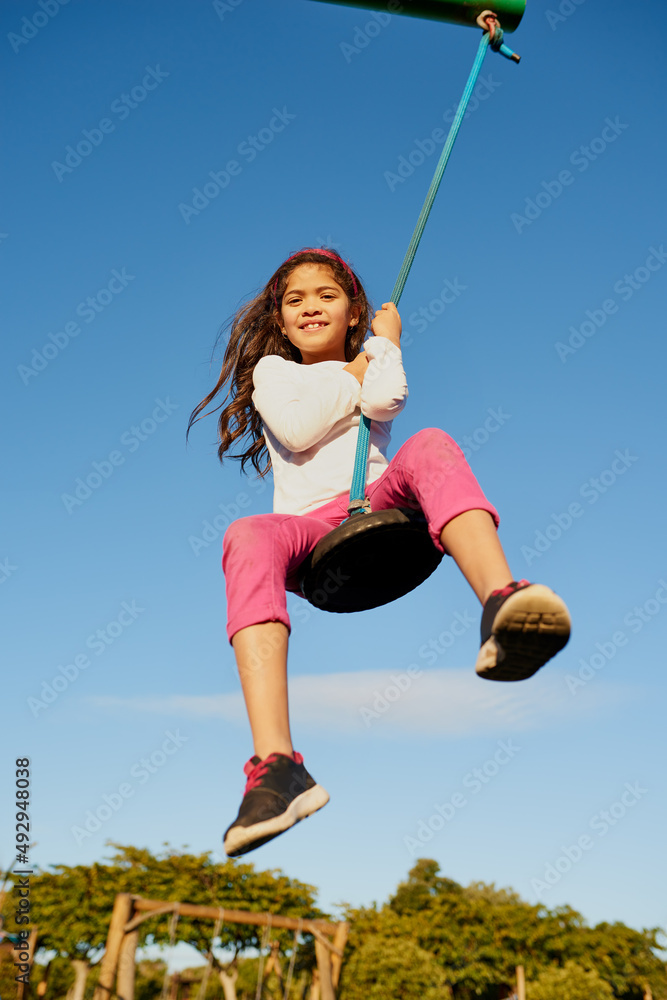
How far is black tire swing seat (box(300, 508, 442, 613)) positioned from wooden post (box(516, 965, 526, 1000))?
2818 centimetres

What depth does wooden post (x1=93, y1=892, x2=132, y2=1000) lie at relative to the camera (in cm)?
824

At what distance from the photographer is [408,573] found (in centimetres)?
268

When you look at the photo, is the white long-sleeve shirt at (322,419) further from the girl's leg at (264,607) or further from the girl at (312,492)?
the girl's leg at (264,607)

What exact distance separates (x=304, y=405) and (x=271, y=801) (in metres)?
1.36

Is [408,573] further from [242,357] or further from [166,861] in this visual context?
[166,861]

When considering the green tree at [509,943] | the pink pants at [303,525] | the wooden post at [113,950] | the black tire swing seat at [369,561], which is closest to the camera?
the pink pants at [303,525]

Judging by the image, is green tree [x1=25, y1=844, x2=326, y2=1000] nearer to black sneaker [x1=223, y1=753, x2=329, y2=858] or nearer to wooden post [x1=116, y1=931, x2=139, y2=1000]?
wooden post [x1=116, y1=931, x2=139, y2=1000]

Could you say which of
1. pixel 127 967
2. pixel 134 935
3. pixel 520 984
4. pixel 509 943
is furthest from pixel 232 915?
pixel 509 943

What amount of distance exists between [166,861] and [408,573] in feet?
79.2

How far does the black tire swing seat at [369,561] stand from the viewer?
2393mm

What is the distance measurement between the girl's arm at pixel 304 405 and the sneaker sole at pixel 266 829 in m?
1.24

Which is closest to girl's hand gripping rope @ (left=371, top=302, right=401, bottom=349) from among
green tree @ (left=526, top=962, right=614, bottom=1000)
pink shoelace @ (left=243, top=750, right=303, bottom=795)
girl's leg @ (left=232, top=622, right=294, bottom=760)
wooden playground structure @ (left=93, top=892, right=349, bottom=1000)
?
girl's leg @ (left=232, top=622, right=294, bottom=760)

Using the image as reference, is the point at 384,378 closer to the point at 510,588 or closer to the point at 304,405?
the point at 304,405

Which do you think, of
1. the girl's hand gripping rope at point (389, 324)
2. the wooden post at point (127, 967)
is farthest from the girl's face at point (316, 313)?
the wooden post at point (127, 967)
